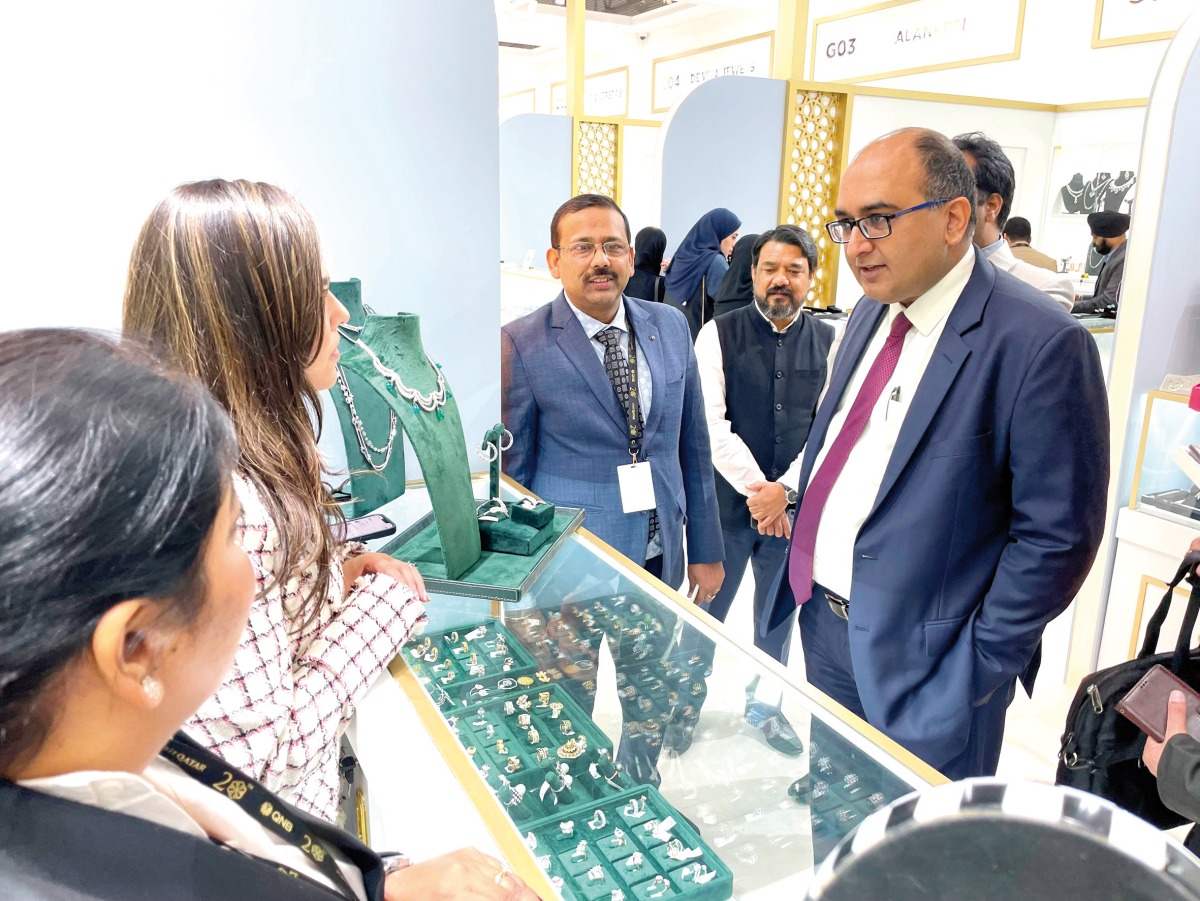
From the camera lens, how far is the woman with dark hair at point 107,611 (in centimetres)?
44

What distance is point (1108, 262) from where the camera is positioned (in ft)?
16.9

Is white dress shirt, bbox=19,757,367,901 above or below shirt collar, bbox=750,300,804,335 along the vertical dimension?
below

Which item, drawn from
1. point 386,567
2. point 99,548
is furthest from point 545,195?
point 99,548

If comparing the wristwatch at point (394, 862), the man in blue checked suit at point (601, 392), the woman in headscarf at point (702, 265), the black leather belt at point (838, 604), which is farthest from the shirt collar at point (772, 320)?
the woman in headscarf at point (702, 265)

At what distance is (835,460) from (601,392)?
2.15 feet

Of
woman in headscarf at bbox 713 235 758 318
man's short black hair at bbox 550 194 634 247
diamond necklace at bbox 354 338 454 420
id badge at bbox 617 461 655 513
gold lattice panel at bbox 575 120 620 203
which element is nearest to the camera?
diamond necklace at bbox 354 338 454 420

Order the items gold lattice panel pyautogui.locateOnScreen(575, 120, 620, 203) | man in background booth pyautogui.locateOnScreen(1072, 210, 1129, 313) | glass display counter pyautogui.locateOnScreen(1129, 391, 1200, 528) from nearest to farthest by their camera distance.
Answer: glass display counter pyautogui.locateOnScreen(1129, 391, 1200, 528) < man in background booth pyautogui.locateOnScreen(1072, 210, 1129, 313) < gold lattice panel pyautogui.locateOnScreen(575, 120, 620, 203)

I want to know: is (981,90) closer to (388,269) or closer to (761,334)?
(761,334)

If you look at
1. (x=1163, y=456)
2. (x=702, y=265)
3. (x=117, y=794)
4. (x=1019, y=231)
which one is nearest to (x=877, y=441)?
(x=117, y=794)

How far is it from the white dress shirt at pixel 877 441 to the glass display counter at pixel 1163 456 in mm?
1537

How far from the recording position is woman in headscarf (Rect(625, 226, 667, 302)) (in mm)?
5547

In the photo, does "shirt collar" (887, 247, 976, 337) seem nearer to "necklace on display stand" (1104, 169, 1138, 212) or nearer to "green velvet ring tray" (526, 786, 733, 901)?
"green velvet ring tray" (526, 786, 733, 901)

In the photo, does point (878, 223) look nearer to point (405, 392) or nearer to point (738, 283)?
point (405, 392)

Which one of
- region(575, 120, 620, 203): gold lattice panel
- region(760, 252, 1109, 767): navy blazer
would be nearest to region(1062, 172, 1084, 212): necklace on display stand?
region(575, 120, 620, 203): gold lattice panel
